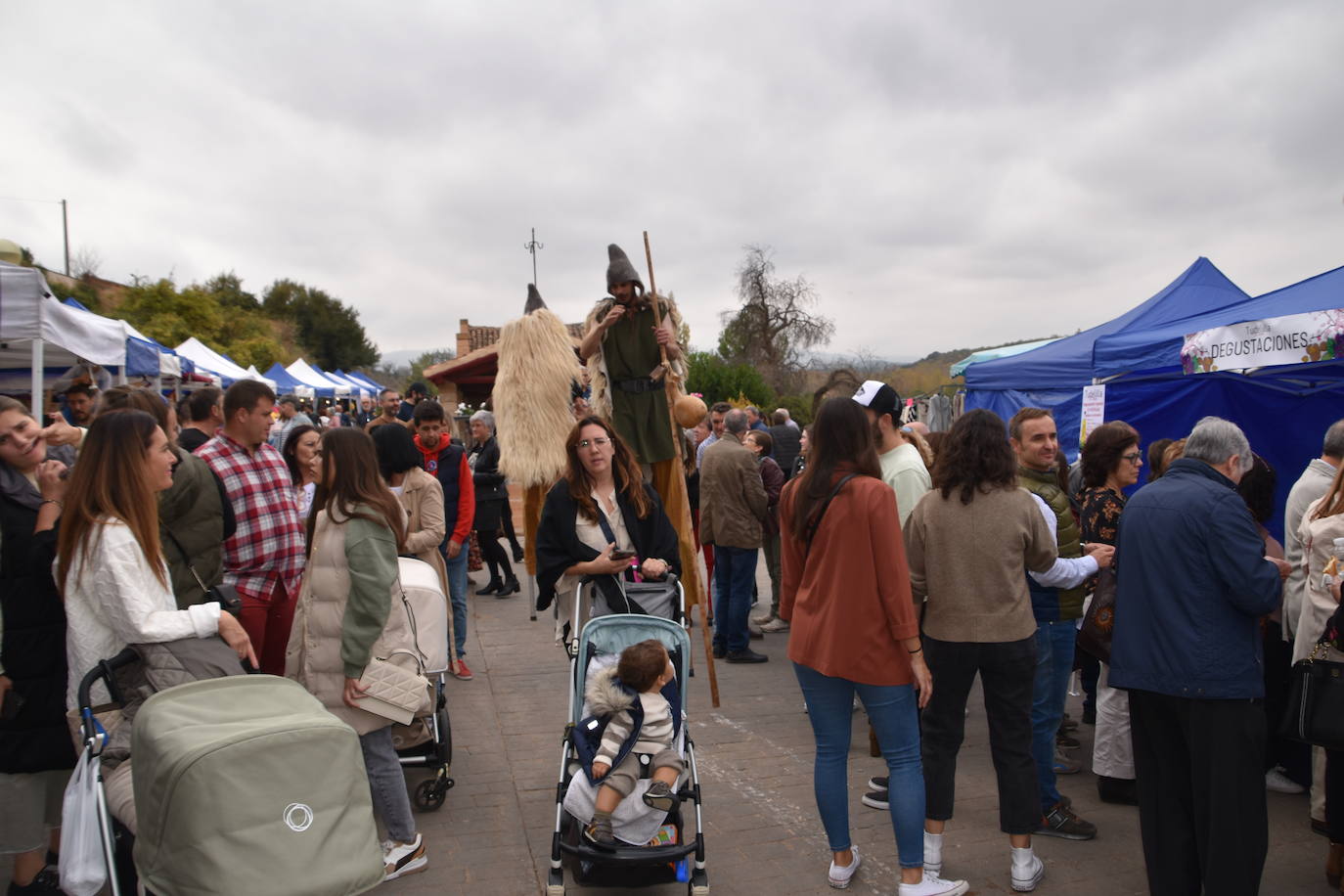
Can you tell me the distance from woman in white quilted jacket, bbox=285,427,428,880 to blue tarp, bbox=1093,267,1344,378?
6159 millimetres

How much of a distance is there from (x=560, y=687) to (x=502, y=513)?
12.7 feet

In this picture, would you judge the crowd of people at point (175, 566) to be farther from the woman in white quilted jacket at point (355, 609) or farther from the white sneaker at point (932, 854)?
the white sneaker at point (932, 854)

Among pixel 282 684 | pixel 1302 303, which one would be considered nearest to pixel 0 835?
pixel 282 684

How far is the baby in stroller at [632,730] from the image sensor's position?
340 cm

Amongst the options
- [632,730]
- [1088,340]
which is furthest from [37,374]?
[1088,340]

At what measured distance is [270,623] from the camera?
462 cm

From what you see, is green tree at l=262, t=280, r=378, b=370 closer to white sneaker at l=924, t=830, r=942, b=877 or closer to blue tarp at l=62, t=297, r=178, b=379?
blue tarp at l=62, t=297, r=178, b=379

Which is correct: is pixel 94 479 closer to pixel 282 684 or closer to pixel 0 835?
pixel 282 684

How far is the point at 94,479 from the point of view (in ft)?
10.2

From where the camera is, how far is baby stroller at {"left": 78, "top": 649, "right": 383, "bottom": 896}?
242cm

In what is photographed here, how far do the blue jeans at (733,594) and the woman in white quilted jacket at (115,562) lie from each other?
15.2 ft

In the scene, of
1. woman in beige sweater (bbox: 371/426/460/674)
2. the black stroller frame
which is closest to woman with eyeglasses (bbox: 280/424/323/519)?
woman in beige sweater (bbox: 371/426/460/674)

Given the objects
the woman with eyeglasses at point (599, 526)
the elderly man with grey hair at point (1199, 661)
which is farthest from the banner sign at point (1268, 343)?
the woman with eyeglasses at point (599, 526)

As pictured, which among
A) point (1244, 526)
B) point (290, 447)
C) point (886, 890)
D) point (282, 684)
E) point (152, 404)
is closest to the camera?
point (282, 684)
